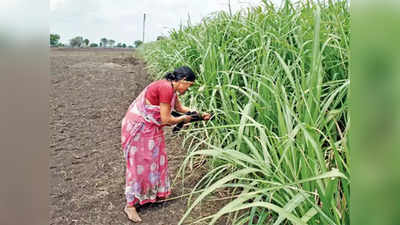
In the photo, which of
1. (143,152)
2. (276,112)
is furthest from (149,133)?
(276,112)

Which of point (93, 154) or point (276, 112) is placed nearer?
point (276, 112)

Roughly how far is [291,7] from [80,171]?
126 centimetres

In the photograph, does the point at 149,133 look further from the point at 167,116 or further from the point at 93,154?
the point at 93,154

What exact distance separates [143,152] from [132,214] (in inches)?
8.5

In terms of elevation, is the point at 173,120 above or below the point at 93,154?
above

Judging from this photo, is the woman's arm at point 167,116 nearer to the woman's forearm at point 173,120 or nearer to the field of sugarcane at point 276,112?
the woman's forearm at point 173,120

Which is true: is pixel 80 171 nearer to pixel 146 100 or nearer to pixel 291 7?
pixel 146 100

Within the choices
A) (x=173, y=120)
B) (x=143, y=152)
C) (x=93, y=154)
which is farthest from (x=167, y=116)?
(x=93, y=154)

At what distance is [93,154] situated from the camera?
165 centimetres

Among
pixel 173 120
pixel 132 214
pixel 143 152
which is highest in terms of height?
pixel 173 120

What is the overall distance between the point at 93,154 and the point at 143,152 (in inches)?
26.5

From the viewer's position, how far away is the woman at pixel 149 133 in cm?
101
